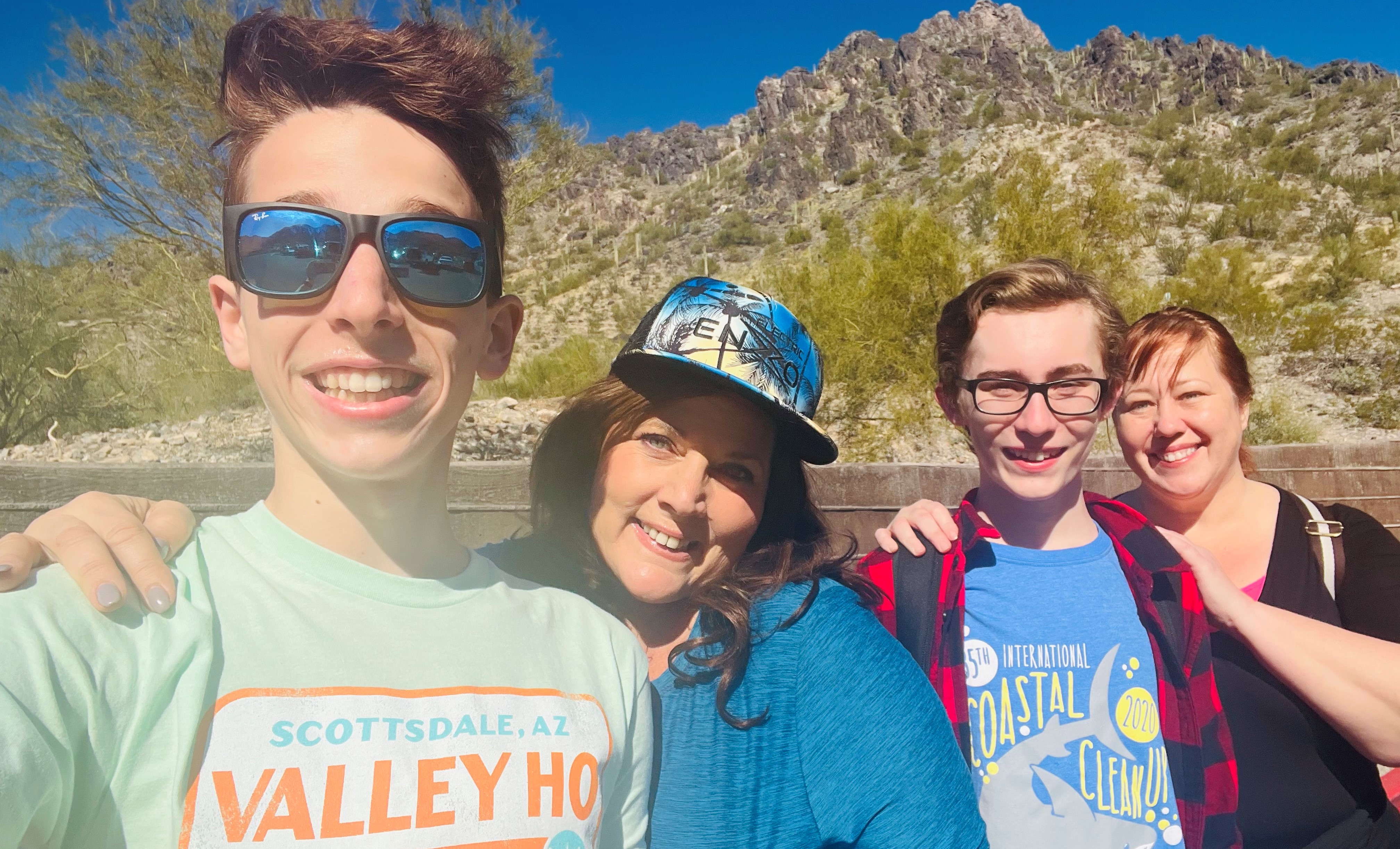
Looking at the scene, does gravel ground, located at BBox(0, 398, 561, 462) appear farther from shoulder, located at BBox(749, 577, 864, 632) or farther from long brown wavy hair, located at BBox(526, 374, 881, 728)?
shoulder, located at BBox(749, 577, 864, 632)

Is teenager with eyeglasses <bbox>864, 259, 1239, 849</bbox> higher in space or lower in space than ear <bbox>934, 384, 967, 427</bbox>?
lower

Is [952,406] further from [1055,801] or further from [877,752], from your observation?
[877,752]

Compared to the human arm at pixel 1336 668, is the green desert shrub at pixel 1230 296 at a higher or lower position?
higher

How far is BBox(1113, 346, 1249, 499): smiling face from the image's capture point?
204 cm

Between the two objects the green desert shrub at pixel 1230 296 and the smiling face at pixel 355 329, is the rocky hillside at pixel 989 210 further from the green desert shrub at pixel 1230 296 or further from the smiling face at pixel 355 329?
the smiling face at pixel 355 329

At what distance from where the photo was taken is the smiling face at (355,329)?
41.0 inches

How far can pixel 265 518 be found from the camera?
41.7 inches

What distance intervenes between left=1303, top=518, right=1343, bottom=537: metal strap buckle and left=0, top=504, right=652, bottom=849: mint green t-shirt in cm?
177

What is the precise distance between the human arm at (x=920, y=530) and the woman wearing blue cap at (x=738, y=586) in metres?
0.19

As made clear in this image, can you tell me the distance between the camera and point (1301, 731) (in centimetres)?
170

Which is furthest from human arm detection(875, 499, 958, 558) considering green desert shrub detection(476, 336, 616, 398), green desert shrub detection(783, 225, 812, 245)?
green desert shrub detection(783, 225, 812, 245)

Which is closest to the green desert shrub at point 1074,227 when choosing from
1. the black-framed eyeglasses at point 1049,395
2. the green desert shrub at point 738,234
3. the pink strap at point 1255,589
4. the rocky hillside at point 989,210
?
the rocky hillside at point 989,210

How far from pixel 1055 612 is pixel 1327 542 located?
75 centimetres

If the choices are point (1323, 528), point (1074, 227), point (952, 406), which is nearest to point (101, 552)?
point (952, 406)
